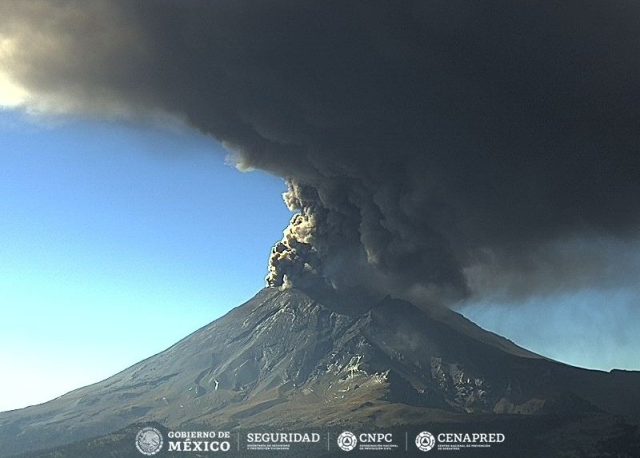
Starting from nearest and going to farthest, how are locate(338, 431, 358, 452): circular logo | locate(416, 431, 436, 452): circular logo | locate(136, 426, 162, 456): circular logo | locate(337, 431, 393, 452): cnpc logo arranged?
locate(416, 431, 436, 452): circular logo < locate(338, 431, 358, 452): circular logo < locate(337, 431, 393, 452): cnpc logo < locate(136, 426, 162, 456): circular logo

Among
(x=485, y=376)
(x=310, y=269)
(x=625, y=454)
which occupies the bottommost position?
(x=625, y=454)

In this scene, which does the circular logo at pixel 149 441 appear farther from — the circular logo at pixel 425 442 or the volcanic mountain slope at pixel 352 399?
the circular logo at pixel 425 442

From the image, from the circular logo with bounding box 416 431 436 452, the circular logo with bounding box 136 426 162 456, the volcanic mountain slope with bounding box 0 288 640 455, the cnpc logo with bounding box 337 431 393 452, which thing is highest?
the volcanic mountain slope with bounding box 0 288 640 455

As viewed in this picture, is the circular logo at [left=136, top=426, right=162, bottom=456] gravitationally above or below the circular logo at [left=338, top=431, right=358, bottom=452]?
above

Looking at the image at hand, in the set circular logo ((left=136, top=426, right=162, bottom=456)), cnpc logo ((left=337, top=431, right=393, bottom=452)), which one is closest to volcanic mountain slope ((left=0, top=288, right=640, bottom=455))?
circular logo ((left=136, top=426, right=162, bottom=456))

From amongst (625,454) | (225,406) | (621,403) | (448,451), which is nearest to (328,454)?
(448,451)

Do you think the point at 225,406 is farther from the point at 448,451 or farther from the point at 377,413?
the point at 448,451

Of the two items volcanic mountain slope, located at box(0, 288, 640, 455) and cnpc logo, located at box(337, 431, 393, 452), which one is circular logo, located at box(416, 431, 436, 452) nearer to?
cnpc logo, located at box(337, 431, 393, 452)
